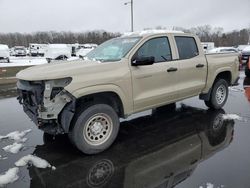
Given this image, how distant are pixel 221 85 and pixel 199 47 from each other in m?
1.40

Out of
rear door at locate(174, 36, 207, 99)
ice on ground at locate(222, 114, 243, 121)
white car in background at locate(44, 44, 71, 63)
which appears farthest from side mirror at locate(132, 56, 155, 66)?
white car in background at locate(44, 44, 71, 63)

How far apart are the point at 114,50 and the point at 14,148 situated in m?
2.65

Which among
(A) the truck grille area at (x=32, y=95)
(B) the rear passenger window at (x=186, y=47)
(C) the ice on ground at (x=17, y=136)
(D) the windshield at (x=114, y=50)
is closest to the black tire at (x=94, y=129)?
(A) the truck grille area at (x=32, y=95)

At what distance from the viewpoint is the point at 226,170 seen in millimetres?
4359

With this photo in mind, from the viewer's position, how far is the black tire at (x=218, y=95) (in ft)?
24.7

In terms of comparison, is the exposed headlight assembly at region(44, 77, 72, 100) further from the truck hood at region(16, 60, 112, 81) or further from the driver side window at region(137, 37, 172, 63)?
the driver side window at region(137, 37, 172, 63)

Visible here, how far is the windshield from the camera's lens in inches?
218

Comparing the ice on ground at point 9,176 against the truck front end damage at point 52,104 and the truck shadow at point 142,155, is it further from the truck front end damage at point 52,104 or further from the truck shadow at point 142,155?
the truck front end damage at point 52,104

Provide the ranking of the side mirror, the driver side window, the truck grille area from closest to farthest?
the truck grille area < the side mirror < the driver side window

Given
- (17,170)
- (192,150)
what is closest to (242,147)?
(192,150)

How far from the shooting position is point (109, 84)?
4961 millimetres

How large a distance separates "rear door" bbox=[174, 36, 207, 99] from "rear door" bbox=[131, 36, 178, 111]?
0.24m

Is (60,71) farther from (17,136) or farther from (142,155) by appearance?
(17,136)

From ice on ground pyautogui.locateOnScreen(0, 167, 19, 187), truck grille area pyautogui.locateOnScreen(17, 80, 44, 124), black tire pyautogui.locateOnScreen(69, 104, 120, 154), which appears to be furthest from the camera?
black tire pyautogui.locateOnScreen(69, 104, 120, 154)
